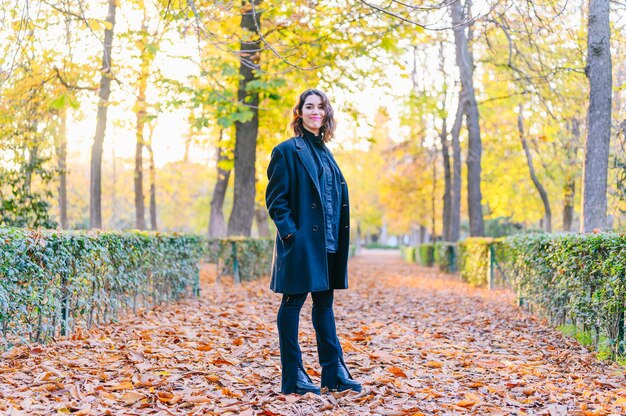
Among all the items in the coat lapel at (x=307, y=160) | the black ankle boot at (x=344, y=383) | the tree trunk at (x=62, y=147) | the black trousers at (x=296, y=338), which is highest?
the tree trunk at (x=62, y=147)

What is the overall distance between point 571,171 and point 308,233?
20.5 m

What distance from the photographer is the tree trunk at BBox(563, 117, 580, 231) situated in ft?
68.9

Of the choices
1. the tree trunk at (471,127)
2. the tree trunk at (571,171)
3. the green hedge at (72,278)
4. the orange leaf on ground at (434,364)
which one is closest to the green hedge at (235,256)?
the green hedge at (72,278)

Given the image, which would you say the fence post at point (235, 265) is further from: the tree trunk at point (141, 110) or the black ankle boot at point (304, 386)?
the black ankle boot at point (304, 386)

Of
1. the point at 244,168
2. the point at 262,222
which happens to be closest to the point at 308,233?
the point at 244,168

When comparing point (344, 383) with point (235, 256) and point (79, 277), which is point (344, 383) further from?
point (235, 256)

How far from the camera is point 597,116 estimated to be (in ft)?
30.6

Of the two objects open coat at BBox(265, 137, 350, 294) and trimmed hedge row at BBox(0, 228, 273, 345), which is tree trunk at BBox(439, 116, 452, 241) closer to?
trimmed hedge row at BBox(0, 228, 273, 345)

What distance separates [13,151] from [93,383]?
10.3 m

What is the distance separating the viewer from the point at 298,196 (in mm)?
4668

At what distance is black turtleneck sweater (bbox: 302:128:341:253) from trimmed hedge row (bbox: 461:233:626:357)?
8.91ft

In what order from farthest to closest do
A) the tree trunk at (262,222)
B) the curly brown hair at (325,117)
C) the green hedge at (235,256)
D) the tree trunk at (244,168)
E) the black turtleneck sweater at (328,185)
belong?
the tree trunk at (262,222)
the tree trunk at (244,168)
the green hedge at (235,256)
the curly brown hair at (325,117)
the black turtleneck sweater at (328,185)

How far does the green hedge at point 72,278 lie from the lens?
5.65 m

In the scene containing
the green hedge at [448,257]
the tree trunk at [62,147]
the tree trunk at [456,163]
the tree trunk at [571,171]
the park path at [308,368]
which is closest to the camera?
the park path at [308,368]
